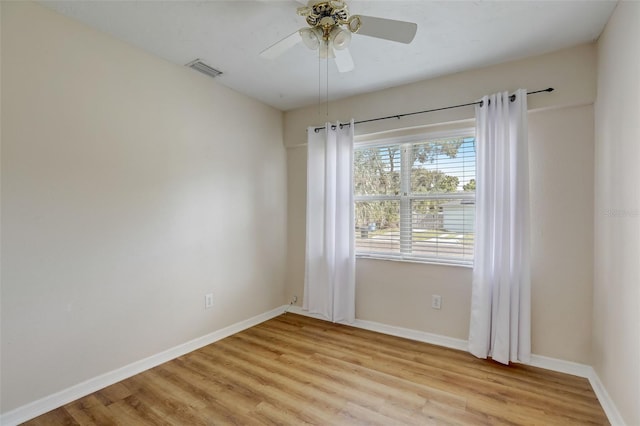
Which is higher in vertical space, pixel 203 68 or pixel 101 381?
pixel 203 68

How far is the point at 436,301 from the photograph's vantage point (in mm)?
3027

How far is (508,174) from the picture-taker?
255cm

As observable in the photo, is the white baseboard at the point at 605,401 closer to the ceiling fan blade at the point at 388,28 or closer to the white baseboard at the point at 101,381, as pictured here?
the ceiling fan blade at the point at 388,28

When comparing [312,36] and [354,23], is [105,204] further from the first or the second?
[354,23]

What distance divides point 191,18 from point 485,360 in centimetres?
343

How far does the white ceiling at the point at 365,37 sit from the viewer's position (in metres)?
1.97

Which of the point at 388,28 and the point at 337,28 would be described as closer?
the point at 388,28

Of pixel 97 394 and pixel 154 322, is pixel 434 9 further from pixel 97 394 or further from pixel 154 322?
pixel 97 394

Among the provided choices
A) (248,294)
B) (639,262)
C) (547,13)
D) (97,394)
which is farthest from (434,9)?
(97,394)

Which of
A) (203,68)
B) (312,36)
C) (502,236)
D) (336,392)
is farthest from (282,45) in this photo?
(336,392)

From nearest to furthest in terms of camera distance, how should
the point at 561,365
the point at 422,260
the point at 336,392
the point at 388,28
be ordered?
1. the point at 388,28
2. the point at 336,392
3. the point at 561,365
4. the point at 422,260

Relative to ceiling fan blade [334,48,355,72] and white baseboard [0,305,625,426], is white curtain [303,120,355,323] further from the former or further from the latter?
ceiling fan blade [334,48,355,72]

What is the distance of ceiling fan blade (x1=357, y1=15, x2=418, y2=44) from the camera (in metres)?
1.64

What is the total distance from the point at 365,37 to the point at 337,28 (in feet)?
1.90
